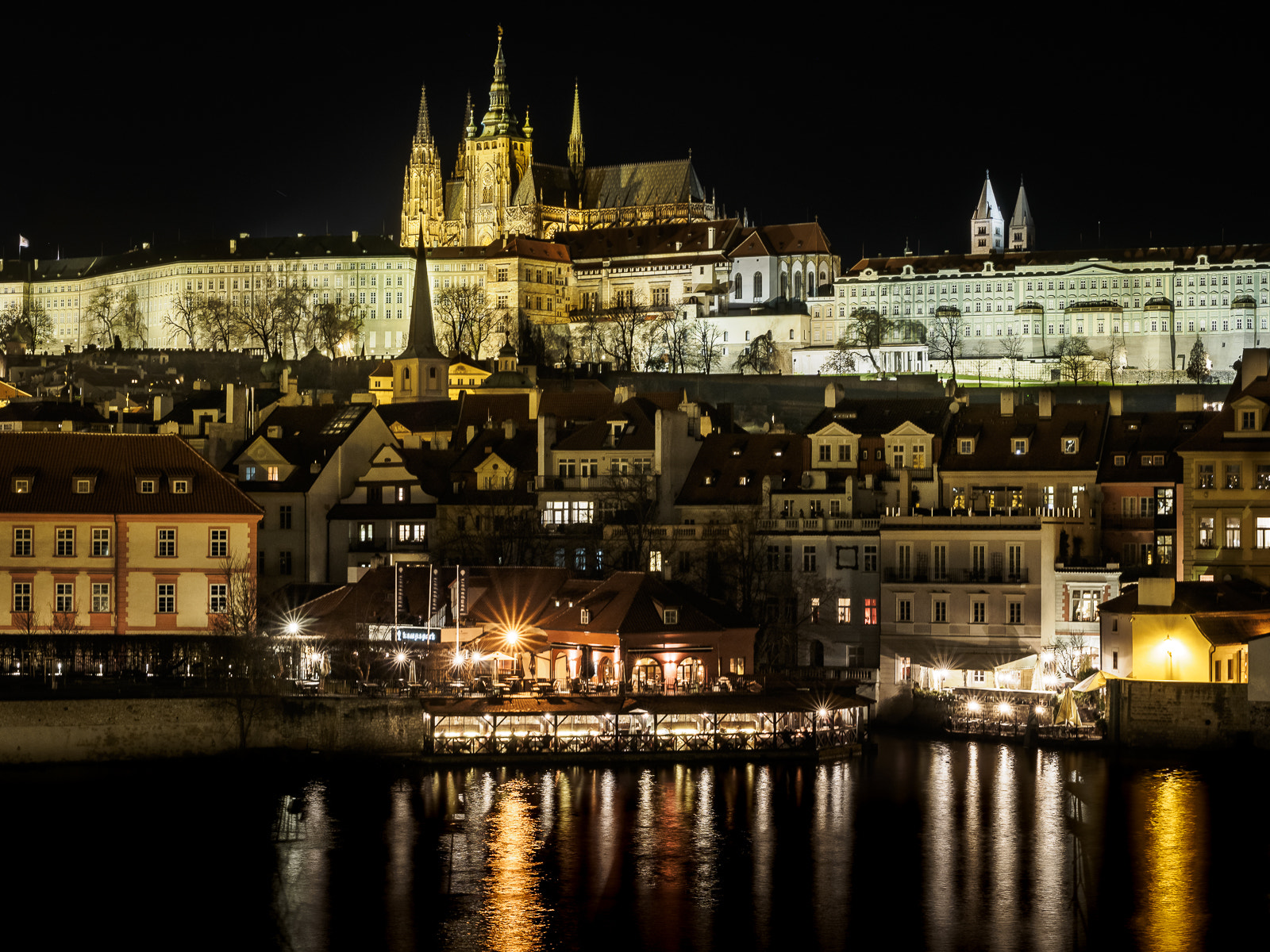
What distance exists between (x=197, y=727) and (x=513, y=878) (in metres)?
13.2

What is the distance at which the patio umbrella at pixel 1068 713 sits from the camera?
61438mm

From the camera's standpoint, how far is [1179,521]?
219ft

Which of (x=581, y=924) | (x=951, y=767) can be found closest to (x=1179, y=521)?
(x=951, y=767)

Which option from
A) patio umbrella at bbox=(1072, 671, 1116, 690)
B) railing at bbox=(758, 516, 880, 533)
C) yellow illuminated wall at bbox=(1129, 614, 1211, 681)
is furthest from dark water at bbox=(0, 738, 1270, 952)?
railing at bbox=(758, 516, 880, 533)

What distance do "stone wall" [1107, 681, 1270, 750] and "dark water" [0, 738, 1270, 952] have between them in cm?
146

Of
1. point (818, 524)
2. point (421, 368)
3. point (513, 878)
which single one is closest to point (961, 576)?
point (818, 524)

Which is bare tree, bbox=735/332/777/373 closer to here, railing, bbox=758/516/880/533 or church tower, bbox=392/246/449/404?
church tower, bbox=392/246/449/404

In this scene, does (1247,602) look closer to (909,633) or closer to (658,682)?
(909,633)

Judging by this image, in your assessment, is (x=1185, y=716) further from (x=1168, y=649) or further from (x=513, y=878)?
(x=513, y=878)

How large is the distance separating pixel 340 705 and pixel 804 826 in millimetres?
12512

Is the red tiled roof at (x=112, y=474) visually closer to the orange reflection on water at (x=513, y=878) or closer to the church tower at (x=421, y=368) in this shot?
the orange reflection on water at (x=513, y=878)

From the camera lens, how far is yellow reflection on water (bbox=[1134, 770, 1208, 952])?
4300cm

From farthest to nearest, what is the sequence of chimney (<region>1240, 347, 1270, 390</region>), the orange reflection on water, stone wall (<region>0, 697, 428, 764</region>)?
chimney (<region>1240, 347, 1270, 390</region>) < stone wall (<region>0, 697, 428, 764</region>) < the orange reflection on water

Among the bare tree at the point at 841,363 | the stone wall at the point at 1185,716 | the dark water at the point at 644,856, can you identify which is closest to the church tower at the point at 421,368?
the stone wall at the point at 1185,716
